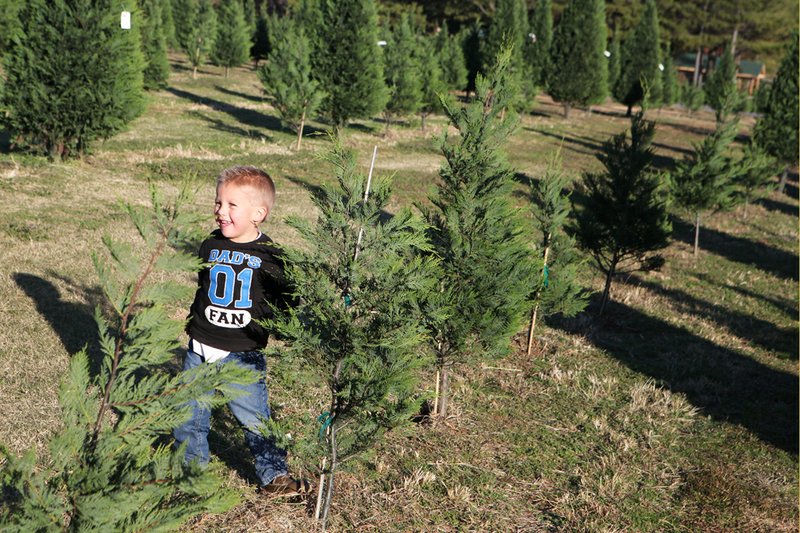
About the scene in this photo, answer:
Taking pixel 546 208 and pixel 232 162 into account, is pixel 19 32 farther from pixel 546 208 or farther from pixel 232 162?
pixel 546 208

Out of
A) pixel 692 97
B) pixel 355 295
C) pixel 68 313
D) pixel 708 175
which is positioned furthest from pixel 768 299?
pixel 692 97

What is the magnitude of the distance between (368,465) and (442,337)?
1.33 meters

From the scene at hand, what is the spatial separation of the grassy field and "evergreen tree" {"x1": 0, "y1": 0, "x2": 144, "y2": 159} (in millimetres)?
911

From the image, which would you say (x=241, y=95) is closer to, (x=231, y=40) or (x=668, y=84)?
(x=231, y=40)

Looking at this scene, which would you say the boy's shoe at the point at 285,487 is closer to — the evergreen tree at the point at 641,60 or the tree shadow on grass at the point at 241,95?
the tree shadow on grass at the point at 241,95

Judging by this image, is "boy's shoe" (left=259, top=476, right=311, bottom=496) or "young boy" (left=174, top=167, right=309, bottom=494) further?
"boy's shoe" (left=259, top=476, right=311, bottom=496)

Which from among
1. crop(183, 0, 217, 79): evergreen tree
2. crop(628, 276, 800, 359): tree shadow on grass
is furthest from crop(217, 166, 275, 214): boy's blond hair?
crop(183, 0, 217, 79): evergreen tree

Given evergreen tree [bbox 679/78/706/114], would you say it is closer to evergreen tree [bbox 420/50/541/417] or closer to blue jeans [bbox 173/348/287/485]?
evergreen tree [bbox 420/50/541/417]

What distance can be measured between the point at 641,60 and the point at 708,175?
3330 centimetres

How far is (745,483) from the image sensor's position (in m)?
5.84

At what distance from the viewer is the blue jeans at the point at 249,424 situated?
4.04m

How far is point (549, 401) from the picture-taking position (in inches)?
279

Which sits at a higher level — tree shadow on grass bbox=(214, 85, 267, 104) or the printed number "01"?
tree shadow on grass bbox=(214, 85, 267, 104)

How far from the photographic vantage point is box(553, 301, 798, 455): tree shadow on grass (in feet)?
24.5
